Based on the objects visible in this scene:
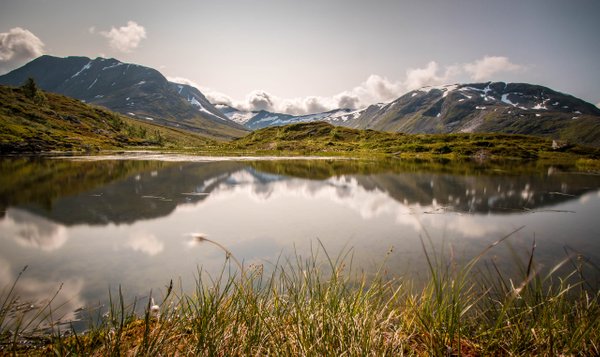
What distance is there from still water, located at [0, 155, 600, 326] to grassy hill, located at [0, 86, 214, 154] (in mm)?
81163

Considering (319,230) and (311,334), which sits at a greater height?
(311,334)

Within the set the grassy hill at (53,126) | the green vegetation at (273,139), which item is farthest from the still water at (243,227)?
the grassy hill at (53,126)

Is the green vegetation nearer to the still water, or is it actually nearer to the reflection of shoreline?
the reflection of shoreline

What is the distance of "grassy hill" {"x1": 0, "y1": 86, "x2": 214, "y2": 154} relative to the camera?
9131cm

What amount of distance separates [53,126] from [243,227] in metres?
145

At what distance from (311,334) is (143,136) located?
664 feet

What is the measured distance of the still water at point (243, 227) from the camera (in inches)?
363

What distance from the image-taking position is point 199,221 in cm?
1549

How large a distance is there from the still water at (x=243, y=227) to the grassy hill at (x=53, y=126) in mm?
81163

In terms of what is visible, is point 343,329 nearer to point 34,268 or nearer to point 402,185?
point 34,268

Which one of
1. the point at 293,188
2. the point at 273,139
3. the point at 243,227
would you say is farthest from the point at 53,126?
the point at 243,227

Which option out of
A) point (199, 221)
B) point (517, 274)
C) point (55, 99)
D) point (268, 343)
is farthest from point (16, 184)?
point (55, 99)

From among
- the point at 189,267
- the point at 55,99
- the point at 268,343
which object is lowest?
the point at 189,267

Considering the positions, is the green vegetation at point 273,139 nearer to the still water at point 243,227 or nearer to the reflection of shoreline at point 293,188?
the reflection of shoreline at point 293,188
